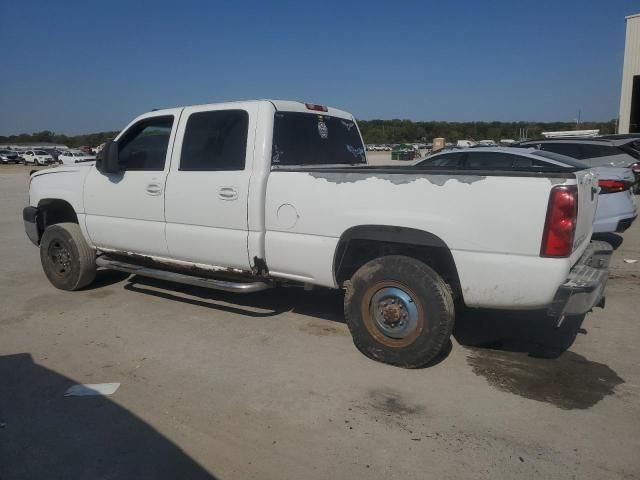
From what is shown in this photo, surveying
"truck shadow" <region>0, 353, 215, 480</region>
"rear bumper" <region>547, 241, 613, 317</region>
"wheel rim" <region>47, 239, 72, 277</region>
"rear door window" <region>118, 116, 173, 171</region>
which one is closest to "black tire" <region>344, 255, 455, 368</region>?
Answer: "rear bumper" <region>547, 241, 613, 317</region>

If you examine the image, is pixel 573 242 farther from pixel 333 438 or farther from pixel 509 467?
pixel 333 438

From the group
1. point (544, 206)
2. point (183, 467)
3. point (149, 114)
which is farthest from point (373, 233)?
point (149, 114)

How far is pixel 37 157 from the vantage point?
58.7 m

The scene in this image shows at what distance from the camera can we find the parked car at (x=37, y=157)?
2274 inches

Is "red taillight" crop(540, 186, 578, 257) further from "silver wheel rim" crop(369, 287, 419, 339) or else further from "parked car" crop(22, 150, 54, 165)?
"parked car" crop(22, 150, 54, 165)

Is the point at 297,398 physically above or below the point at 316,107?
below

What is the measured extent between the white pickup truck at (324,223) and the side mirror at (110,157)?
2cm

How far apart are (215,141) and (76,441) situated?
112 inches

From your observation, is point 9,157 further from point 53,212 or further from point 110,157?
point 110,157

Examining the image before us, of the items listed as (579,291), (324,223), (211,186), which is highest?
(211,186)

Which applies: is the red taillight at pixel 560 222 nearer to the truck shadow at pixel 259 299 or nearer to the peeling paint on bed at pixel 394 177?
the peeling paint on bed at pixel 394 177

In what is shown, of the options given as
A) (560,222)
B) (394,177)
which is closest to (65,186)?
(394,177)

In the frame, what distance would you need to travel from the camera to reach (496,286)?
3.64 m

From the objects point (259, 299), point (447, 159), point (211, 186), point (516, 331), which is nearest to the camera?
point (211, 186)
